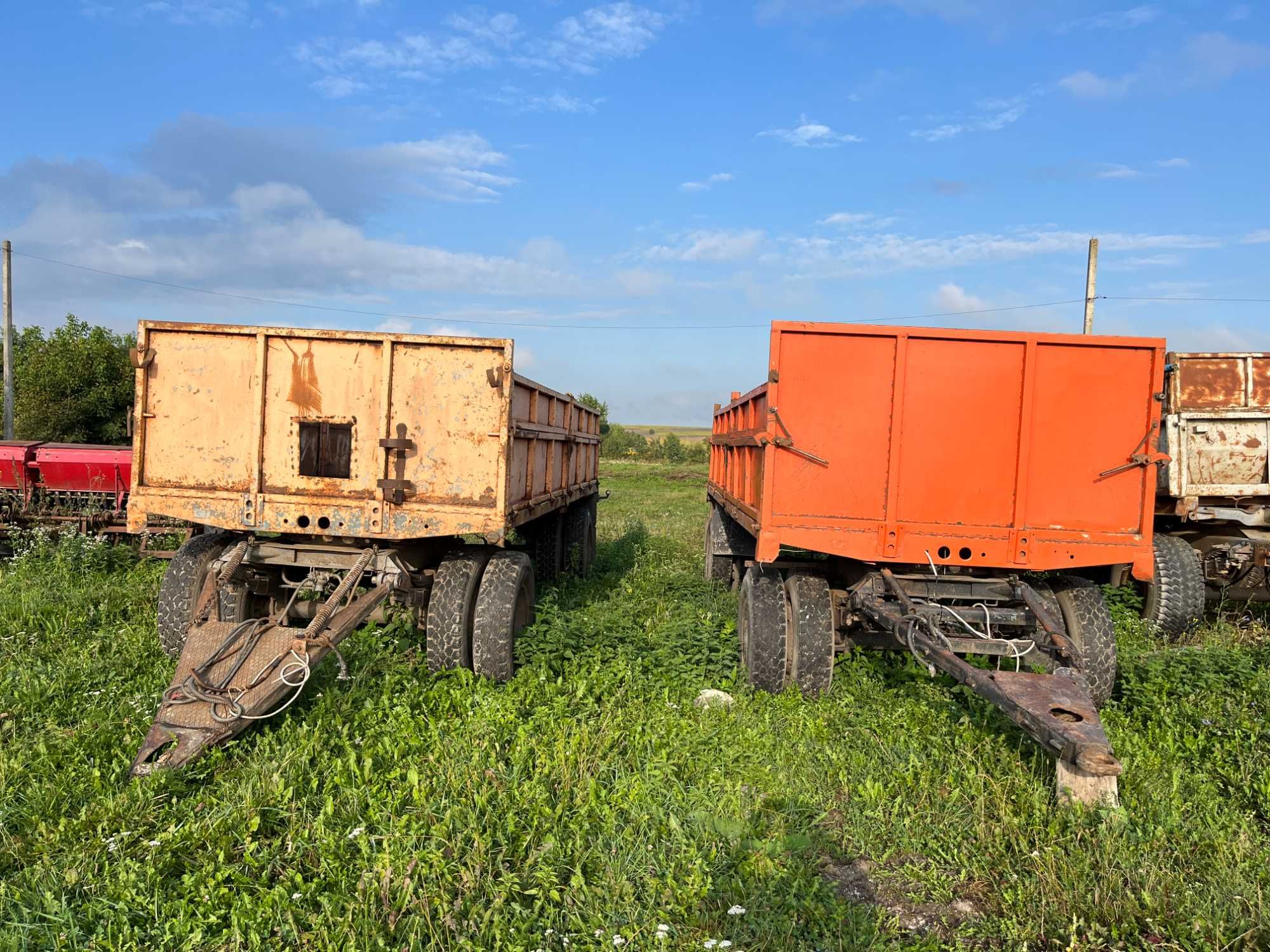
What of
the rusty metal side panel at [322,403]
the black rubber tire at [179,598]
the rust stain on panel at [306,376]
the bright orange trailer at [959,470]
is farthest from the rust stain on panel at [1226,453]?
the black rubber tire at [179,598]

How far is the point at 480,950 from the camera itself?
2736mm

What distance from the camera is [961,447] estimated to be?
5.31 meters

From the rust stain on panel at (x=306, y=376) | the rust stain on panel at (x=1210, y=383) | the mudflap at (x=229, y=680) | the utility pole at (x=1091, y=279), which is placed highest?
the utility pole at (x=1091, y=279)

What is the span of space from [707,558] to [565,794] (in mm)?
7011

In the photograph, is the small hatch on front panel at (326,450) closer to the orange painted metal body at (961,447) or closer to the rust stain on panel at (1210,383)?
the orange painted metal body at (961,447)

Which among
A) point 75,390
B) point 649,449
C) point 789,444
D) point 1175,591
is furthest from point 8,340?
point 649,449

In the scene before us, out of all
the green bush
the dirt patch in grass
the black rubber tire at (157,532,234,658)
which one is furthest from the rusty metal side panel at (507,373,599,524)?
the green bush

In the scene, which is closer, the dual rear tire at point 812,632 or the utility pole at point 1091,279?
the dual rear tire at point 812,632

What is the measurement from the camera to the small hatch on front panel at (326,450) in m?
5.66

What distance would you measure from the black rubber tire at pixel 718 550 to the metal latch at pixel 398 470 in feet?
14.6

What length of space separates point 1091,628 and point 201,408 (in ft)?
21.0

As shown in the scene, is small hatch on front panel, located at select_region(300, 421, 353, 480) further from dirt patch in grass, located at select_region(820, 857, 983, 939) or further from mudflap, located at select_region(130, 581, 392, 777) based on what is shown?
dirt patch in grass, located at select_region(820, 857, 983, 939)

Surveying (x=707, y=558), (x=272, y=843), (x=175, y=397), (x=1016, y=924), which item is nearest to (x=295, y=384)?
(x=175, y=397)

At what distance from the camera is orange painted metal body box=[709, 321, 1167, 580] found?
17.1 ft
